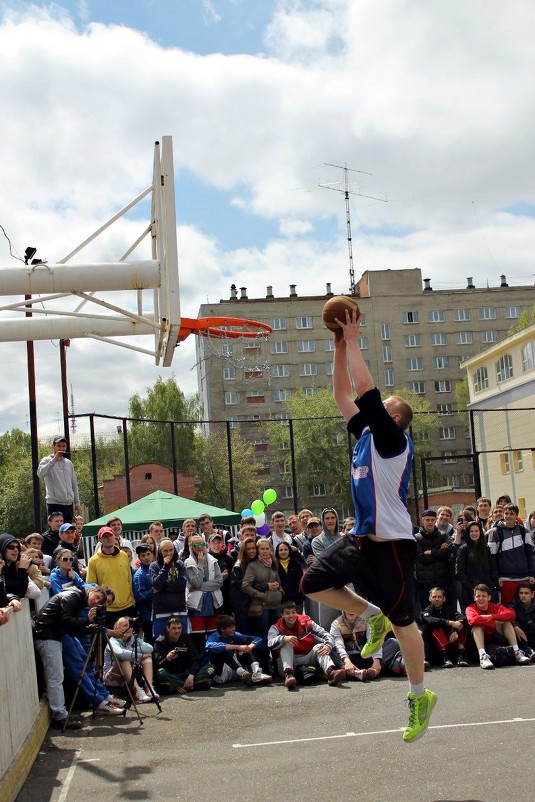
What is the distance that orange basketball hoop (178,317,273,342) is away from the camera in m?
12.3

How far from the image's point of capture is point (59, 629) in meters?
9.74

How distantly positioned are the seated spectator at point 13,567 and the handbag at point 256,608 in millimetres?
3480

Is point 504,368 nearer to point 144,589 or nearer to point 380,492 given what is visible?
point 144,589

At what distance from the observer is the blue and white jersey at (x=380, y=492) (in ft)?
19.4

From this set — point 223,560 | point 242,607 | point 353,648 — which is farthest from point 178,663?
point 353,648

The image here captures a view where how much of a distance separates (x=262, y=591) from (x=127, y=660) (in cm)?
223

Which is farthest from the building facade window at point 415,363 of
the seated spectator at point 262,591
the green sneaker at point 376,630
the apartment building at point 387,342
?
the green sneaker at point 376,630

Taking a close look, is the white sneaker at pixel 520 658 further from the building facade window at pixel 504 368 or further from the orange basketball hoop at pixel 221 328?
the building facade window at pixel 504 368

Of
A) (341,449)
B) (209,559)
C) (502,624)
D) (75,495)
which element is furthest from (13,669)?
(341,449)

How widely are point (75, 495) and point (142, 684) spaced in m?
3.67

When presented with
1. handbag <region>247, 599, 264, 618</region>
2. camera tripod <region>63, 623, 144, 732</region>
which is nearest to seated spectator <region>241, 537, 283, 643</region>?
handbag <region>247, 599, 264, 618</region>

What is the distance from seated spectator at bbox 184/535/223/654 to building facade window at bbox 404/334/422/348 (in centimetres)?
7453

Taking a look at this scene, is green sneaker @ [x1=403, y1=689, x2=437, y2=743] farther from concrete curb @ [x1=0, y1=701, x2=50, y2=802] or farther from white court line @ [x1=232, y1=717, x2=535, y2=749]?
concrete curb @ [x1=0, y1=701, x2=50, y2=802]

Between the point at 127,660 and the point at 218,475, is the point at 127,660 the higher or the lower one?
the lower one
